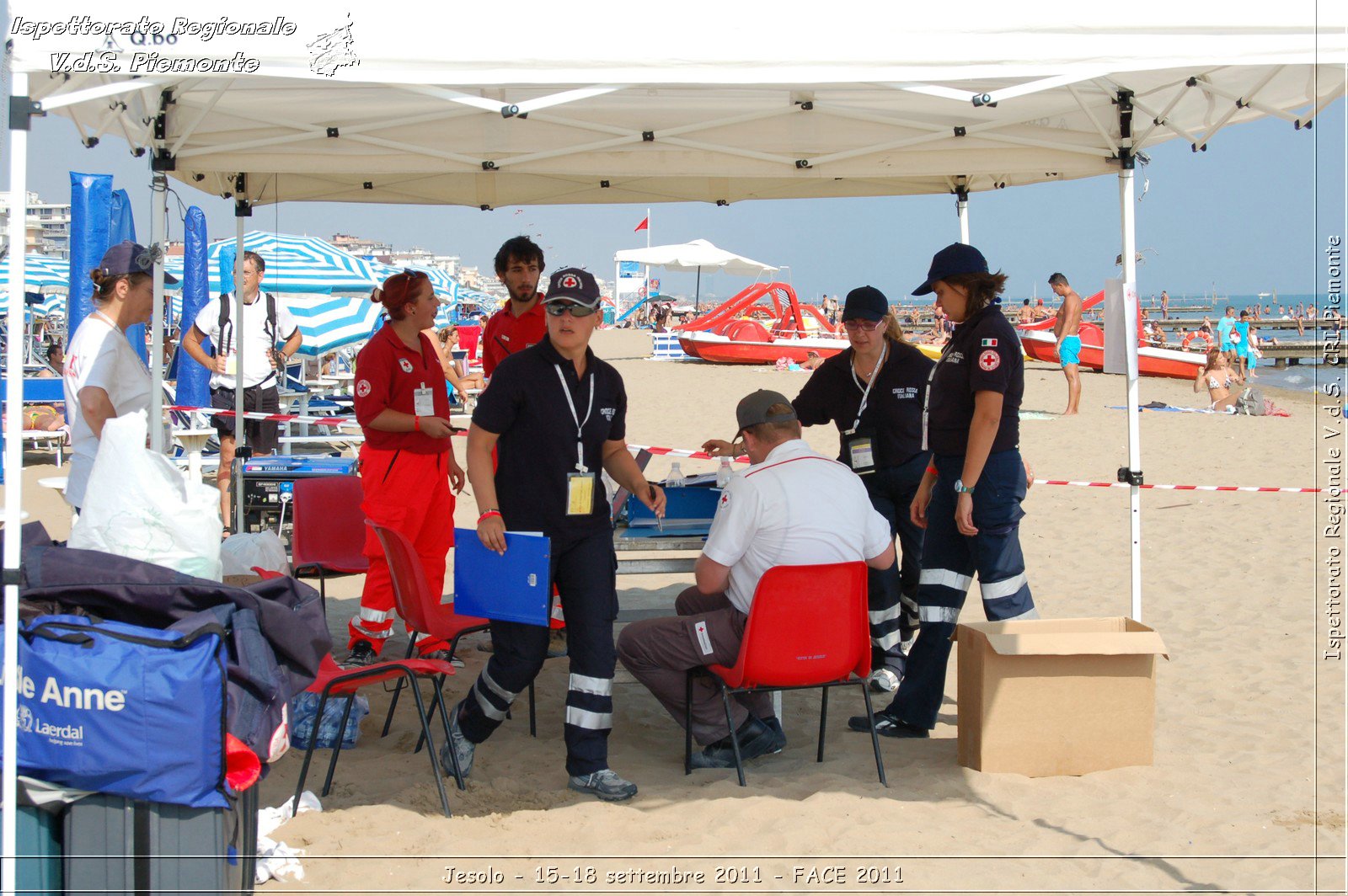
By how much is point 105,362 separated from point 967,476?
2.92 metres

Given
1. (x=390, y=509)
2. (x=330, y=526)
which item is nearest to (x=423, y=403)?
(x=390, y=509)

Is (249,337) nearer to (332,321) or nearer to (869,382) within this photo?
(869,382)

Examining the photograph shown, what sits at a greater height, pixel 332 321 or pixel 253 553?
pixel 332 321

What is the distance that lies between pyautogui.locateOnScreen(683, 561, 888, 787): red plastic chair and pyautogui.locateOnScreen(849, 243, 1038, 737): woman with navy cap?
0.54 metres

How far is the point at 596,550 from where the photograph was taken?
364cm

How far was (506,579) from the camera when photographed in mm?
3559

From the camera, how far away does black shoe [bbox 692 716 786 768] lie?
156 inches

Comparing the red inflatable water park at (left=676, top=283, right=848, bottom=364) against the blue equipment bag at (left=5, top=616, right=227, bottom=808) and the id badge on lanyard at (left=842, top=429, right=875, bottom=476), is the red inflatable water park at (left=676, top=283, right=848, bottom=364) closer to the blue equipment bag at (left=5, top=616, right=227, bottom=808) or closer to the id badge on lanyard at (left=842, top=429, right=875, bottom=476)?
the id badge on lanyard at (left=842, top=429, right=875, bottom=476)

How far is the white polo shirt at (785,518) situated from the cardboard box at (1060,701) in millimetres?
579

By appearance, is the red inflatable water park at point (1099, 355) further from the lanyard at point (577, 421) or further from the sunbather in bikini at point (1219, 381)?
the lanyard at point (577, 421)

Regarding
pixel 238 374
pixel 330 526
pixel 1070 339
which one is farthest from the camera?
pixel 1070 339

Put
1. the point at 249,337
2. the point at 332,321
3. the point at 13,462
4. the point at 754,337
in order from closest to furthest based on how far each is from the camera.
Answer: the point at 13,462, the point at 249,337, the point at 332,321, the point at 754,337

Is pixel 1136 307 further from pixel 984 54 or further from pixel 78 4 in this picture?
pixel 78 4

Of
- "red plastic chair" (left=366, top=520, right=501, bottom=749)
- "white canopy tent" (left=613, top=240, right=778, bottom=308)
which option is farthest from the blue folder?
"white canopy tent" (left=613, top=240, right=778, bottom=308)
